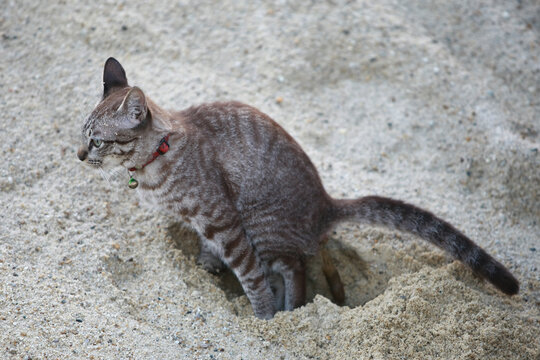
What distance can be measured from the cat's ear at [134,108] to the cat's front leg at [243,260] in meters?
0.86

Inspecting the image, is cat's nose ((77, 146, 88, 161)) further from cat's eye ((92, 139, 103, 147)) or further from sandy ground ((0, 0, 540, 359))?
sandy ground ((0, 0, 540, 359))

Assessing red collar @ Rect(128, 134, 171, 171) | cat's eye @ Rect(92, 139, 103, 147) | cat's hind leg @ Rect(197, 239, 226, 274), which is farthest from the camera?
cat's hind leg @ Rect(197, 239, 226, 274)

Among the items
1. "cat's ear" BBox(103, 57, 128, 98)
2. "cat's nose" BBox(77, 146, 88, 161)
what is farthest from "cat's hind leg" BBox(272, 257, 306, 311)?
"cat's ear" BBox(103, 57, 128, 98)

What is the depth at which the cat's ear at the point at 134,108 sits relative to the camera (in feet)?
10.7

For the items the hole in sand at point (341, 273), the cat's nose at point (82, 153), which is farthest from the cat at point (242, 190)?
the hole in sand at point (341, 273)

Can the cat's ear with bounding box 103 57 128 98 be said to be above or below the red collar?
above

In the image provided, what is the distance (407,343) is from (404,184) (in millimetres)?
1772

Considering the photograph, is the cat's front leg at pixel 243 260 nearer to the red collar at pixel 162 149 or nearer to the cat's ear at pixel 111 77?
the red collar at pixel 162 149

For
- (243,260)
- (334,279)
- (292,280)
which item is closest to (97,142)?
(243,260)

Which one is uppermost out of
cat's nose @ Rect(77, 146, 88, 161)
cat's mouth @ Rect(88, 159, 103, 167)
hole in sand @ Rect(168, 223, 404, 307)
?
cat's nose @ Rect(77, 146, 88, 161)

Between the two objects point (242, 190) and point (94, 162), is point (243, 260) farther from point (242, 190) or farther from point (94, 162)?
point (94, 162)

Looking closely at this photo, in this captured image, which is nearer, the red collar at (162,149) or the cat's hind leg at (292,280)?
the red collar at (162,149)

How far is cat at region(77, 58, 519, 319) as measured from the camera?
3.51 metres

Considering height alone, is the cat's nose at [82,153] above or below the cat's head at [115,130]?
below
